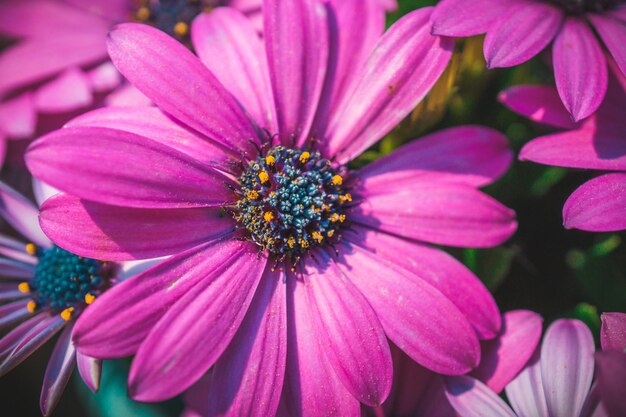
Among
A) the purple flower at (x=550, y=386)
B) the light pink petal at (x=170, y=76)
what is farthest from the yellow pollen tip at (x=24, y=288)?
the purple flower at (x=550, y=386)

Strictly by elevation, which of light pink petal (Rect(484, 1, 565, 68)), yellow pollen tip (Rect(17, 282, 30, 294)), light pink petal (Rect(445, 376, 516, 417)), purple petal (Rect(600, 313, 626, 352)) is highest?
light pink petal (Rect(484, 1, 565, 68))

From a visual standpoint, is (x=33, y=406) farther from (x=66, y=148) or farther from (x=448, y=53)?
(x=448, y=53)

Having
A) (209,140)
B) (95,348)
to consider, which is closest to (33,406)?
(95,348)

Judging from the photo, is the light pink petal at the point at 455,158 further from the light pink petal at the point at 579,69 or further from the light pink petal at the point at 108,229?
the light pink petal at the point at 108,229

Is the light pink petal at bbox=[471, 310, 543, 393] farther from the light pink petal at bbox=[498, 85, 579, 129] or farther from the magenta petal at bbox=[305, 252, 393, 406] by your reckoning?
the light pink petal at bbox=[498, 85, 579, 129]

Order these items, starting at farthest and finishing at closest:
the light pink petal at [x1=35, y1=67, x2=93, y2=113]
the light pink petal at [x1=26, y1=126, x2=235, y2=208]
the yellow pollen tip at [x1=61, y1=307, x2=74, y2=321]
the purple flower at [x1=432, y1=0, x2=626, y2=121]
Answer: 1. the light pink petal at [x1=35, y1=67, x2=93, y2=113]
2. the yellow pollen tip at [x1=61, y1=307, x2=74, y2=321]
3. the purple flower at [x1=432, y1=0, x2=626, y2=121]
4. the light pink petal at [x1=26, y1=126, x2=235, y2=208]

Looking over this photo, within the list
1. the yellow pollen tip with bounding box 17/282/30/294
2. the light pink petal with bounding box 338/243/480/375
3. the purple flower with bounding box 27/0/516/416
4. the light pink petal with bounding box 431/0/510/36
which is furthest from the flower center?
the yellow pollen tip with bounding box 17/282/30/294

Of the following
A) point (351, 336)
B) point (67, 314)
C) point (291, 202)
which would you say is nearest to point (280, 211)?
point (291, 202)

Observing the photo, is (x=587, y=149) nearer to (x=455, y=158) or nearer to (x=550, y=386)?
(x=455, y=158)
